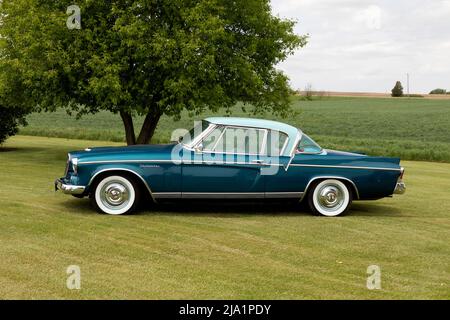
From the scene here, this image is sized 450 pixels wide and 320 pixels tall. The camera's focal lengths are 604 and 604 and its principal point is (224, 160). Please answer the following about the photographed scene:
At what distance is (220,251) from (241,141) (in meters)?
2.60

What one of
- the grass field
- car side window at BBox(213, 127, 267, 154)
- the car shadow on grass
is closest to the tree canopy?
the grass field

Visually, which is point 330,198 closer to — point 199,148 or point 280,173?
point 280,173

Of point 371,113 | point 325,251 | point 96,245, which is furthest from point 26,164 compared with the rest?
point 371,113

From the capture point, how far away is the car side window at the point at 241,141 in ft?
29.1

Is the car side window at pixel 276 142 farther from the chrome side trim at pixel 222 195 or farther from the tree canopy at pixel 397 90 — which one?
the tree canopy at pixel 397 90

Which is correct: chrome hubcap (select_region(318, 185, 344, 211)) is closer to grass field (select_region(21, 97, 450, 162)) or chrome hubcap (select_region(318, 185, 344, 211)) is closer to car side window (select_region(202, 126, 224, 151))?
car side window (select_region(202, 126, 224, 151))

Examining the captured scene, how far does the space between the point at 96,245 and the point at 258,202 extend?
297 centimetres

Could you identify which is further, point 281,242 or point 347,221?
point 347,221

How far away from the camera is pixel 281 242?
23.7 feet

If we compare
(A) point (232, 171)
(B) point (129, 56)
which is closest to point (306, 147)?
(A) point (232, 171)

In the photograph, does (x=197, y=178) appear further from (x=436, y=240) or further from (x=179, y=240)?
(x=436, y=240)

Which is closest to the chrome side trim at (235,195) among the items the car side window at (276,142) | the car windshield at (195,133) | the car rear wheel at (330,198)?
Answer: the car rear wheel at (330,198)

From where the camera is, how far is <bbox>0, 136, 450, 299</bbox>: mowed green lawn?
532 cm

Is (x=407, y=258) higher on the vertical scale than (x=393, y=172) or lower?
lower
